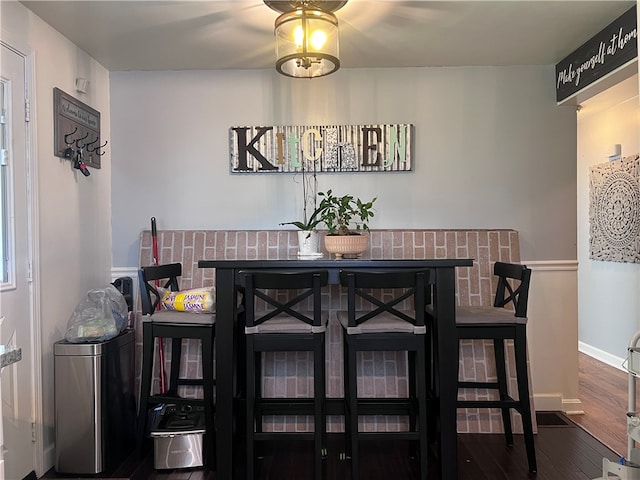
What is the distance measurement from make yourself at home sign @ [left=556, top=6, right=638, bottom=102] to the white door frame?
3031mm

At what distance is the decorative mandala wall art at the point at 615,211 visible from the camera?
411 cm

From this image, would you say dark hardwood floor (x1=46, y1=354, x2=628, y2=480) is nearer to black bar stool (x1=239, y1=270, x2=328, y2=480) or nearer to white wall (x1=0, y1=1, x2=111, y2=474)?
black bar stool (x1=239, y1=270, x2=328, y2=480)

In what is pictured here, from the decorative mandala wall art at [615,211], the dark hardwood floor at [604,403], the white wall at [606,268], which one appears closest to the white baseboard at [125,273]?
the dark hardwood floor at [604,403]

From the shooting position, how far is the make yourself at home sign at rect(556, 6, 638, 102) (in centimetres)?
242

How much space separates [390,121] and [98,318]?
85.4 inches

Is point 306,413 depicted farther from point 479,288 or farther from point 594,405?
point 594,405

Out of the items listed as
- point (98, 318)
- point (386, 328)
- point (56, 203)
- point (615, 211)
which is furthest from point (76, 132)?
point (615, 211)

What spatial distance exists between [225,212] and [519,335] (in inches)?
77.7

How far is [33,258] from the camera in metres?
2.38

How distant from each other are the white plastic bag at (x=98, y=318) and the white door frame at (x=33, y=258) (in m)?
0.17

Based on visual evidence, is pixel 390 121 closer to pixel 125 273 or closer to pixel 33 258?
pixel 125 273

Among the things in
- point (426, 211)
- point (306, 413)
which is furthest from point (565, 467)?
point (426, 211)

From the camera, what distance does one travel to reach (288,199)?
3.23 meters

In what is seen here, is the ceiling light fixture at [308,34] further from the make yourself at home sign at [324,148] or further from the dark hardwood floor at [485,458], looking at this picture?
the dark hardwood floor at [485,458]
